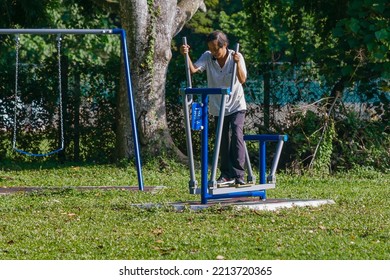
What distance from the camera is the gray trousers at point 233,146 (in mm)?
11398

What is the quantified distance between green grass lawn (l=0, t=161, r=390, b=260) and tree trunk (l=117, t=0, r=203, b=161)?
9.40 feet

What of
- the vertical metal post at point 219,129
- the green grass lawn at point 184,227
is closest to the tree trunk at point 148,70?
the green grass lawn at point 184,227

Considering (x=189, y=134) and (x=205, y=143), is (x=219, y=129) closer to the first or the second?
(x=205, y=143)

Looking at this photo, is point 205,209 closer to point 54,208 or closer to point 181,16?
point 54,208

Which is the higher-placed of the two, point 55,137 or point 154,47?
point 154,47

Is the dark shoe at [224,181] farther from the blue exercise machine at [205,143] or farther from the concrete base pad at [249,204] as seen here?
the concrete base pad at [249,204]

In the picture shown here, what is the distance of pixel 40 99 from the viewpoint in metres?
18.5

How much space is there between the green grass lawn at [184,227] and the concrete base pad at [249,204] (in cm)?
14

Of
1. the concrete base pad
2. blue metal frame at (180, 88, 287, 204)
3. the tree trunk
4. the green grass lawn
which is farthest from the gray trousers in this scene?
the tree trunk

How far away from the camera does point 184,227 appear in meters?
9.62

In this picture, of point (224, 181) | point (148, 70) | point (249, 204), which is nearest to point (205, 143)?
point (249, 204)
